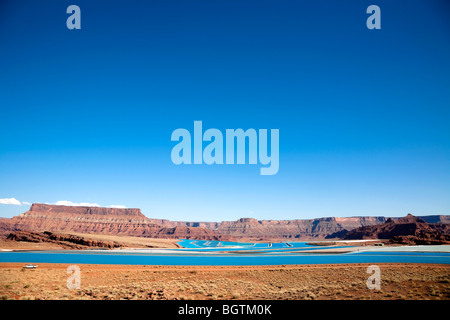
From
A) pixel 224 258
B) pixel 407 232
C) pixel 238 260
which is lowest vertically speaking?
pixel 407 232

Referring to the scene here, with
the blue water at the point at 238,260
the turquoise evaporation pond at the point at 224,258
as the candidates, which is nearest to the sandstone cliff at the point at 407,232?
the turquoise evaporation pond at the point at 224,258

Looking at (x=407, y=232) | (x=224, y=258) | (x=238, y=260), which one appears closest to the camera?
(x=238, y=260)

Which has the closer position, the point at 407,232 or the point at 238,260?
the point at 238,260

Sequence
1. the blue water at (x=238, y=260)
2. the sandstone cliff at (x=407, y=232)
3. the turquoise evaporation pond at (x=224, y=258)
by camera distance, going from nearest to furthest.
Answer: the blue water at (x=238, y=260), the turquoise evaporation pond at (x=224, y=258), the sandstone cliff at (x=407, y=232)

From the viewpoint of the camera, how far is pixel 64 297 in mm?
20375

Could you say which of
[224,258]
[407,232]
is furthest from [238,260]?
[407,232]

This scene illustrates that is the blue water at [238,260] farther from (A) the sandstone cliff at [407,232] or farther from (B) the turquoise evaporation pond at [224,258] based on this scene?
(A) the sandstone cliff at [407,232]

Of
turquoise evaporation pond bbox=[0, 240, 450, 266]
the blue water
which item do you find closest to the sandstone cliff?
turquoise evaporation pond bbox=[0, 240, 450, 266]

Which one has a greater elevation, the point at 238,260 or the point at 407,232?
the point at 238,260

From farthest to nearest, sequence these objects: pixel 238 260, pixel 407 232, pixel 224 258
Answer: pixel 407 232, pixel 224 258, pixel 238 260

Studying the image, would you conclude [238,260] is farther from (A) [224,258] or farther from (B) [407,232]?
(B) [407,232]
